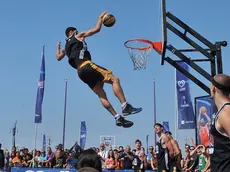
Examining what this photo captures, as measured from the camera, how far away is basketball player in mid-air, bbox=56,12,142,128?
25.0ft

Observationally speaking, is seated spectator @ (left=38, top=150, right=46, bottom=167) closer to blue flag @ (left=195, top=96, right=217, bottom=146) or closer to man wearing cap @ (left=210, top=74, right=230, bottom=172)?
blue flag @ (left=195, top=96, right=217, bottom=146)

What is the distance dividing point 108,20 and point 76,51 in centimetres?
88

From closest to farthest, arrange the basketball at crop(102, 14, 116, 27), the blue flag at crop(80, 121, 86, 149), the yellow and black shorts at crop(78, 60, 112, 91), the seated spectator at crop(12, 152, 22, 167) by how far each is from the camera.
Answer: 1. the basketball at crop(102, 14, 116, 27)
2. the yellow and black shorts at crop(78, 60, 112, 91)
3. the seated spectator at crop(12, 152, 22, 167)
4. the blue flag at crop(80, 121, 86, 149)

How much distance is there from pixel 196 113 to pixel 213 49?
26.3ft

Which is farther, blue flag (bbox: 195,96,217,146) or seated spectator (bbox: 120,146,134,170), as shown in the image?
blue flag (bbox: 195,96,217,146)

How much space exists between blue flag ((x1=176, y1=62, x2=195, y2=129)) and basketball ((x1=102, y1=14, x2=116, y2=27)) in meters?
10.9

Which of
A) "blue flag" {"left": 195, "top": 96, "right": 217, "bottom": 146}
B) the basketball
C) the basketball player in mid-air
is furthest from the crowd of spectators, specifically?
the basketball

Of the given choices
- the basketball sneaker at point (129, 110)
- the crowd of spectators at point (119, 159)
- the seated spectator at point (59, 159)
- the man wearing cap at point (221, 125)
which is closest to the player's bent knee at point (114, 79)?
the basketball sneaker at point (129, 110)

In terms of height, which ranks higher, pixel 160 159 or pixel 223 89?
pixel 223 89

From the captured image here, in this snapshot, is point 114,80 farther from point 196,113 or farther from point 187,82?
point 187,82

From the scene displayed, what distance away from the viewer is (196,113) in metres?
17.1

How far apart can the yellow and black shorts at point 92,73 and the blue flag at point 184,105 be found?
10500 mm

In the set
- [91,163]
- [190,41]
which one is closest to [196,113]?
[190,41]

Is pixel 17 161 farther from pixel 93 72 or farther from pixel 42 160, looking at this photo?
pixel 93 72
